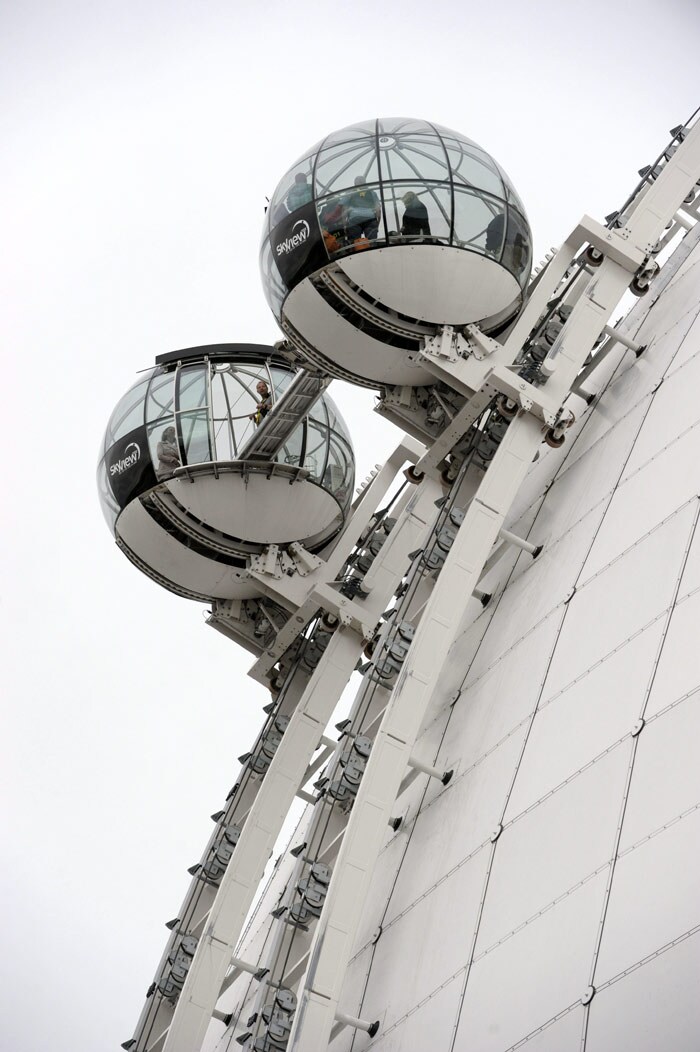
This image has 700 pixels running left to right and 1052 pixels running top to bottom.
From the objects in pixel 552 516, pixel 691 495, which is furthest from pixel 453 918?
pixel 552 516

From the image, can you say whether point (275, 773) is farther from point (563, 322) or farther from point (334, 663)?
point (563, 322)

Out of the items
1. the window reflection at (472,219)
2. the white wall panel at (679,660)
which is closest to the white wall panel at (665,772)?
the white wall panel at (679,660)

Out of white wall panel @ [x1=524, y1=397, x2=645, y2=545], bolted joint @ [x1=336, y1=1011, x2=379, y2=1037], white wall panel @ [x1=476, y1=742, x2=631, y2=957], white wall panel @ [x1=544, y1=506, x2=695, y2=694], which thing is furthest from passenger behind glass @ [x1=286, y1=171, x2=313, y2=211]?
bolted joint @ [x1=336, y1=1011, x2=379, y2=1037]

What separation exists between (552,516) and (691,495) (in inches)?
180

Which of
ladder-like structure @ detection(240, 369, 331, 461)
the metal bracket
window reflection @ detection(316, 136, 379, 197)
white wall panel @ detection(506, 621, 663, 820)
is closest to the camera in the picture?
white wall panel @ detection(506, 621, 663, 820)

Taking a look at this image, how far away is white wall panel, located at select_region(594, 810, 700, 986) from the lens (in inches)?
476

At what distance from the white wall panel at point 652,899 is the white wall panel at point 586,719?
1.87m

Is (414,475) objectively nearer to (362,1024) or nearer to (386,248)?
(386,248)

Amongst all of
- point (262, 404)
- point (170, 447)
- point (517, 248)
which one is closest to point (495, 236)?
point (517, 248)

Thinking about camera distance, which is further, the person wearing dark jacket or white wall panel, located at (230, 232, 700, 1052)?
the person wearing dark jacket

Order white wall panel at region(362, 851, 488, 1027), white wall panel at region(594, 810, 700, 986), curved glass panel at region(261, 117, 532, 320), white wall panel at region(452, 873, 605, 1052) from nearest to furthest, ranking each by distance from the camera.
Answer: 1. white wall panel at region(594, 810, 700, 986)
2. white wall panel at region(452, 873, 605, 1052)
3. white wall panel at region(362, 851, 488, 1027)
4. curved glass panel at region(261, 117, 532, 320)

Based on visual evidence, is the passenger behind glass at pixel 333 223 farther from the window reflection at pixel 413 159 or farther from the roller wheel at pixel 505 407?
the roller wheel at pixel 505 407

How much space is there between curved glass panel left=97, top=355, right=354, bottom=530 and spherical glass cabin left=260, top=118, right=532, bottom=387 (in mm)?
→ 2735

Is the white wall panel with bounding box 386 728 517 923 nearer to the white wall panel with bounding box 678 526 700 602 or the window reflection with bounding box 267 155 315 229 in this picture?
the white wall panel with bounding box 678 526 700 602
